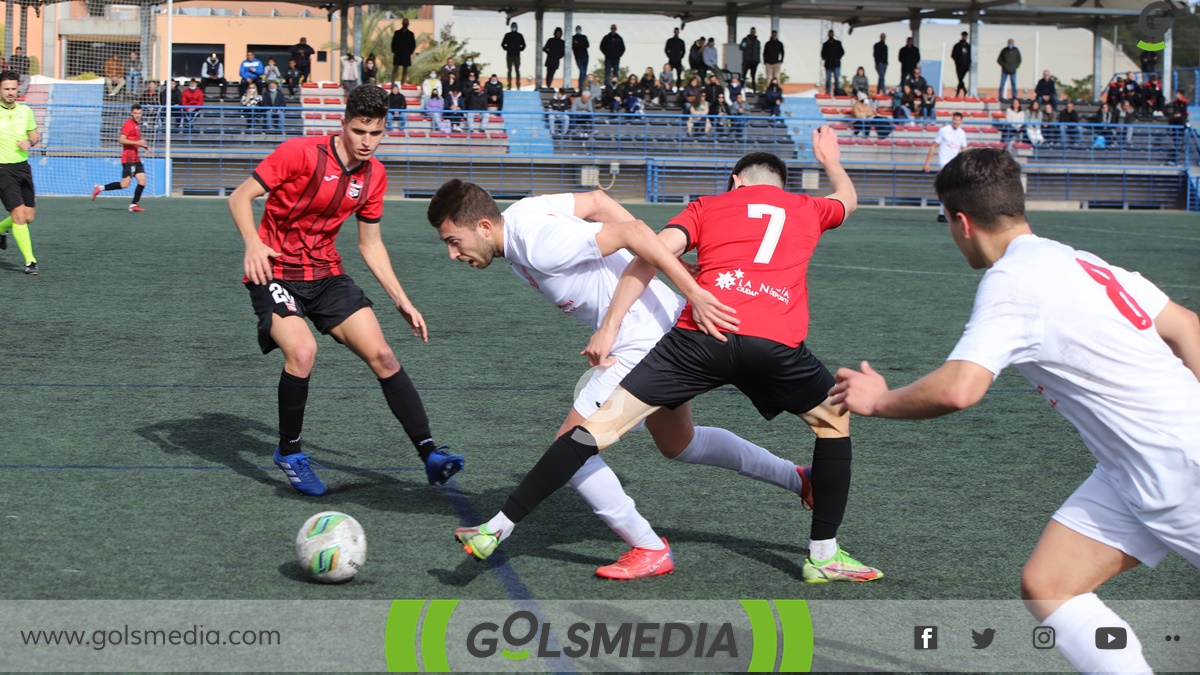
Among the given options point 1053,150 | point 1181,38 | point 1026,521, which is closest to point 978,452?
point 1026,521

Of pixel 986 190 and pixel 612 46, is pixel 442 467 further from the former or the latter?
pixel 612 46

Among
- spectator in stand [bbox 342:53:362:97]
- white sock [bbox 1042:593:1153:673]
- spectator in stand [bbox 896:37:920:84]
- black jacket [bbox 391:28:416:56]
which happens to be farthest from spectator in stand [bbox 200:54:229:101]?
white sock [bbox 1042:593:1153:673]

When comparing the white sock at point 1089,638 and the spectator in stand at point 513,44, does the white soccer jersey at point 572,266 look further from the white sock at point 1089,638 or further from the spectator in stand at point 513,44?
the spectator in stand at point 513,44

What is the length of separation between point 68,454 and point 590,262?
9.44 feet

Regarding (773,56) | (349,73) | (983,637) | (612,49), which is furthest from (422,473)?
(773,56)

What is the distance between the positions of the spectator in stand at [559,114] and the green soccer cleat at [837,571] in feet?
83.5

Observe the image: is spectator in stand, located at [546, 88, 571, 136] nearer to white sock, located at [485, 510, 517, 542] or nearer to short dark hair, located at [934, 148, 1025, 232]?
white sock, located at [485, 510, 517, 542]

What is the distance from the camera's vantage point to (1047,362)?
9.42ft

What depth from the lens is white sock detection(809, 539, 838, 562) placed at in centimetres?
423

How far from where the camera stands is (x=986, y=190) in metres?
2.98

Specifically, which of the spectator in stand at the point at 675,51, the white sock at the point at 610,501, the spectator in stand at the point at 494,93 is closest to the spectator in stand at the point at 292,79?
the spectator in stand at the point at 494,93

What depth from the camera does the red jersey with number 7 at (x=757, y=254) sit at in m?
4.08

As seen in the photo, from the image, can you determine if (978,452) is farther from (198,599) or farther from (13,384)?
(13,384)

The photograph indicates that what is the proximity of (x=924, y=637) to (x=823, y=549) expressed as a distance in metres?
0.60
